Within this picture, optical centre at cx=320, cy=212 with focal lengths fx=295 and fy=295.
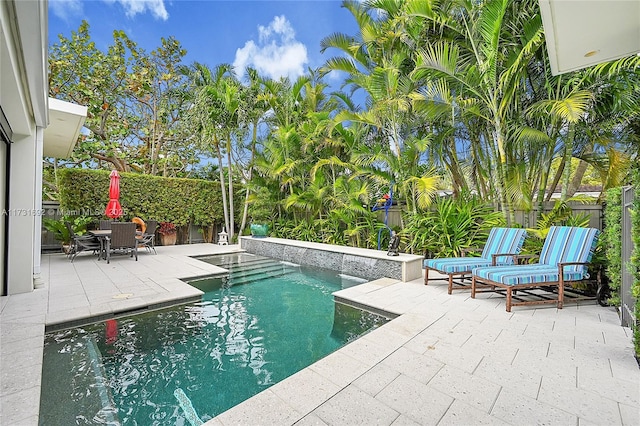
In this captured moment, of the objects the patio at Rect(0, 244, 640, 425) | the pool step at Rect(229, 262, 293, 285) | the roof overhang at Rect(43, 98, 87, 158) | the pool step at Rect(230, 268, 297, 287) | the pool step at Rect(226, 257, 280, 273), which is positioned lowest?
the pool step at Rect(230, 268, 297, 287)

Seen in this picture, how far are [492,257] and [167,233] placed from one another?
1095 cm

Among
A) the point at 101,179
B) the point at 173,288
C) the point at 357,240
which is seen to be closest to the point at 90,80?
the point at 101,179

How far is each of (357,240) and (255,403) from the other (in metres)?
6.73

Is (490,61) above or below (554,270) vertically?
above

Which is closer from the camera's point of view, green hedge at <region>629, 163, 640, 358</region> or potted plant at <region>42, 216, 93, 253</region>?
green hedge at <region>629, 163, 640, 358</region>

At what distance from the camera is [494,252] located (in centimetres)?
535

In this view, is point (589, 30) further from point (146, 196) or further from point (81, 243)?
point (146, 196)

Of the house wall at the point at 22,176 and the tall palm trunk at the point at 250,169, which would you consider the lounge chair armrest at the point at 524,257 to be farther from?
the tall palm trunk at the point at 250,169

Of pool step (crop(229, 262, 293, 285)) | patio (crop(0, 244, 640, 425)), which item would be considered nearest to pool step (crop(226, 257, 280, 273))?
pool step (crop(229, 262, 293, 285))

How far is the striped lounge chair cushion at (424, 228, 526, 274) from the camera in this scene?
495 centimetres

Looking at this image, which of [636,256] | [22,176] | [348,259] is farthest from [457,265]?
[22,176]

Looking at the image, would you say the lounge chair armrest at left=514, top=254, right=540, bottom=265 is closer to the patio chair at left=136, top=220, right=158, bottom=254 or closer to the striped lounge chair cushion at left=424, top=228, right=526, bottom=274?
the striped lounge chair cushion at left=424, top=228, right=526, bottom=274

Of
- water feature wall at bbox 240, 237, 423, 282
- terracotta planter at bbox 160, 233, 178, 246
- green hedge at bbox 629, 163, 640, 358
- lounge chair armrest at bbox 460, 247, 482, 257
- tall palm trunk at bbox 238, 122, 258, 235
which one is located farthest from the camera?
tall palm trunk at bbox 238, 122, 258, 235

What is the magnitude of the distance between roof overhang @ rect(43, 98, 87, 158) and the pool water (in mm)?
4187
